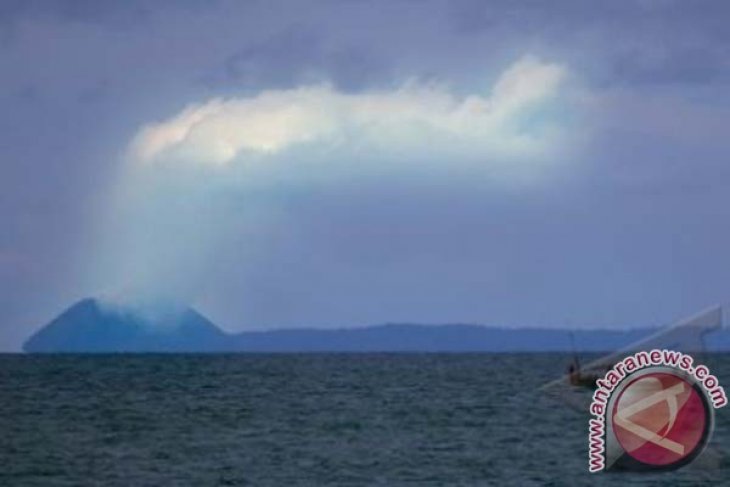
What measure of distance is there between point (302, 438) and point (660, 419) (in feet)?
170

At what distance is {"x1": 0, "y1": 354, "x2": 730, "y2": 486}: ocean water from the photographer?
64625mm

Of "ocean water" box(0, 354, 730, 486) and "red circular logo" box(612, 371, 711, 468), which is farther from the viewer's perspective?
"ocean water" box(0, 354, 730, 486)

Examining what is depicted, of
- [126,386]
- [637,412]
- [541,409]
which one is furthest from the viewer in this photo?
[126,386]

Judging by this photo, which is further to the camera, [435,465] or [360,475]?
[435,465]

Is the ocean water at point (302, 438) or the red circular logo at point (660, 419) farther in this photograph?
the ocean water at point (302, 438)

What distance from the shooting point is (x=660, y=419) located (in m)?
34.0

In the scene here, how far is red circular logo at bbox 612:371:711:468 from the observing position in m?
32.0

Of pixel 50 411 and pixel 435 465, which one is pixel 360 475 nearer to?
pixel 435 465

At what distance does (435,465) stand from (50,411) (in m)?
50.6

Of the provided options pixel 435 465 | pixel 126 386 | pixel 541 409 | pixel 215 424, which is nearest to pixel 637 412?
pixel 435 465

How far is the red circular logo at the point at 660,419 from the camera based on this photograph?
3195 centimetres

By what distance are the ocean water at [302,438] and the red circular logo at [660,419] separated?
24.1 meters

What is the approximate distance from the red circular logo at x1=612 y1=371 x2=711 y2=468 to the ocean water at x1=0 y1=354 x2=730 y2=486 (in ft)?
78.9

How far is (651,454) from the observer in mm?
35531
